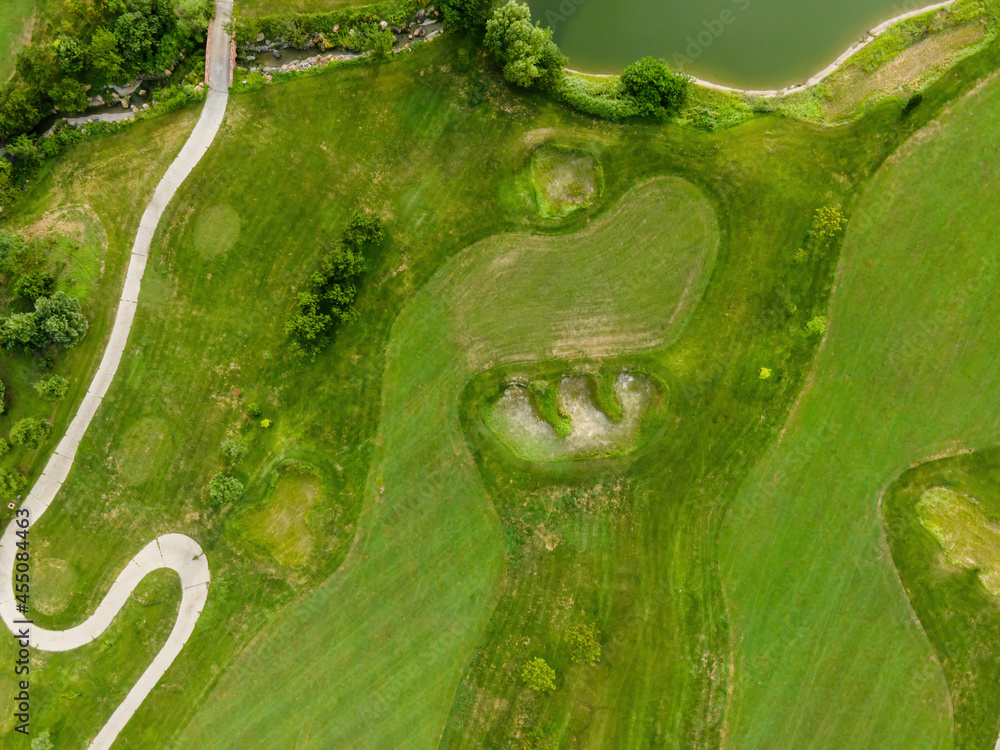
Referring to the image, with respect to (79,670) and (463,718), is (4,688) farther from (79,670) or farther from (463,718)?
(463,718)

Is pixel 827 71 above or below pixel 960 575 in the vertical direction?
above

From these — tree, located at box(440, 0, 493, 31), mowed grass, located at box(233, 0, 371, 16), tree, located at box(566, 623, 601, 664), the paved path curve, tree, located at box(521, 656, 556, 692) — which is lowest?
tree, located at box(521, 656, 556, 692)

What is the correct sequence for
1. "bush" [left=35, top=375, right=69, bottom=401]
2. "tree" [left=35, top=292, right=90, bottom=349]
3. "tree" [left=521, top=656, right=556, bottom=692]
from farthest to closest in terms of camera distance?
1. "bush" [left=35, top=375, right=69, bottom=401]
2. "tree" [left=521, top=656, right=556, bottom=692]
3. "tree" [left=35, top=292, right=90, bottom=349]

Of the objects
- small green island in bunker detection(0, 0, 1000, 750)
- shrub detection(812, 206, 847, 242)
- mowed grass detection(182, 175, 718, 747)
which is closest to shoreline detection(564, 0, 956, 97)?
small green island in bunker detection(0, 0, 1000, 750)

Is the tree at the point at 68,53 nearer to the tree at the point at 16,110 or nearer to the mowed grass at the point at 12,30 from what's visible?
the tree at the point at 16,110

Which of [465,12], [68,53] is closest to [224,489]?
[68,53]

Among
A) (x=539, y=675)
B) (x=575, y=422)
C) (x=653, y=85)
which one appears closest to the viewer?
(x=539, y=675)

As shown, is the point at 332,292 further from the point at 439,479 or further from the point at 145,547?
the point at 145,547

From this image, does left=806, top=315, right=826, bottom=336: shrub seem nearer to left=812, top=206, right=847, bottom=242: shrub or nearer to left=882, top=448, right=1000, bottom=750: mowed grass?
left=812, top=206, right=847, bottom=242: shrub
